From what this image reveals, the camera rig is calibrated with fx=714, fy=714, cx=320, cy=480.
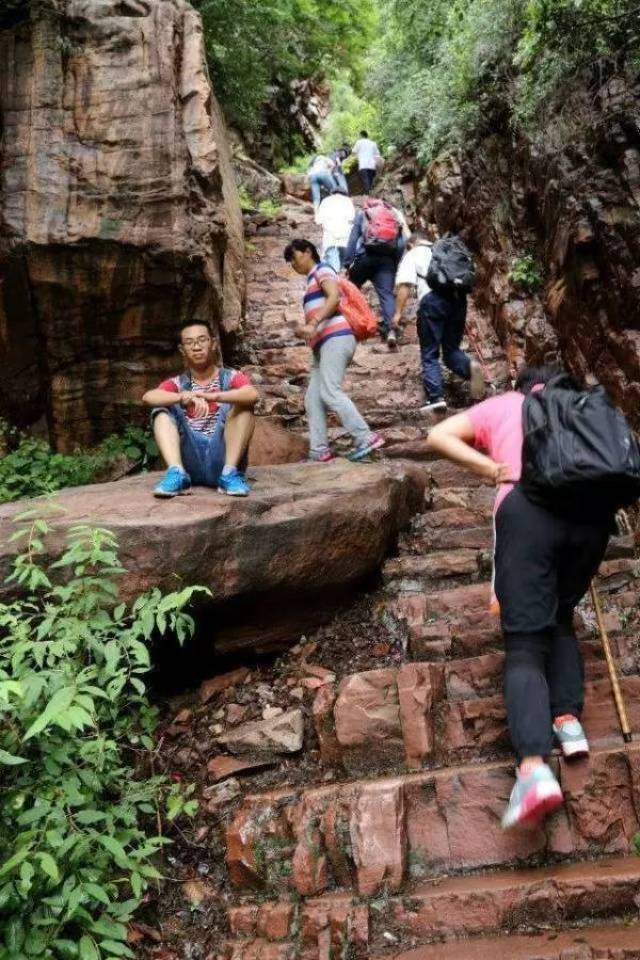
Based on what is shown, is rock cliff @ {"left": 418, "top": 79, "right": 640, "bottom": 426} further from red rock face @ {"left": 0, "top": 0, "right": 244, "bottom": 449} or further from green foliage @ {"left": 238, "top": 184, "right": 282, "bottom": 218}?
green foliage @ {"left": 238, "top": 184, "right": 282, "bottom": 218}

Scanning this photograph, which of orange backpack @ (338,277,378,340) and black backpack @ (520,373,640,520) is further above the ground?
orange backpack @ (338,277,378,340)

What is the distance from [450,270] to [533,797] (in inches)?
216

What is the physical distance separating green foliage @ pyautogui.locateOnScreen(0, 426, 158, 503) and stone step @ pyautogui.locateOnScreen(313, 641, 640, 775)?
3661mm

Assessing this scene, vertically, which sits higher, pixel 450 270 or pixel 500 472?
pixel 450 270

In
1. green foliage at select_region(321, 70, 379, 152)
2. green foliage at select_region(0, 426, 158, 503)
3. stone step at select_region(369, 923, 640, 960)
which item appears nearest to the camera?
stone step at select_region(369, 923, 640, 960)

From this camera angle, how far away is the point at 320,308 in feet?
19.4

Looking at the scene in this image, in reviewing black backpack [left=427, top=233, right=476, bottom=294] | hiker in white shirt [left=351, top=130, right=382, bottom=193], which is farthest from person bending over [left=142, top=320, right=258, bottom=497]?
hiker in white shirt [left=351, top=130, right=382, bottom=193]

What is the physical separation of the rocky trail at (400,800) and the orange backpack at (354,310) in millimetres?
2071

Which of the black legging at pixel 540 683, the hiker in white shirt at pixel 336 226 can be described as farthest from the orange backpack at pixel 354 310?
the hiker in white shirt at pixel 336 226

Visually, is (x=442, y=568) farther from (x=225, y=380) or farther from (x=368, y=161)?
(x=368, y=161)

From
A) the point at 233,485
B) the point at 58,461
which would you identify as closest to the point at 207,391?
the point at 233,485

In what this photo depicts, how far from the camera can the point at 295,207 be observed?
14688 mm

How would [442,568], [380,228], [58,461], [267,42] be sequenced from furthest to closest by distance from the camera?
1. [267,42]
2. [380,228]
3. [58,461]
4. [442,568]

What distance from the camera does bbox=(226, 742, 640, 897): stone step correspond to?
3057 mm
